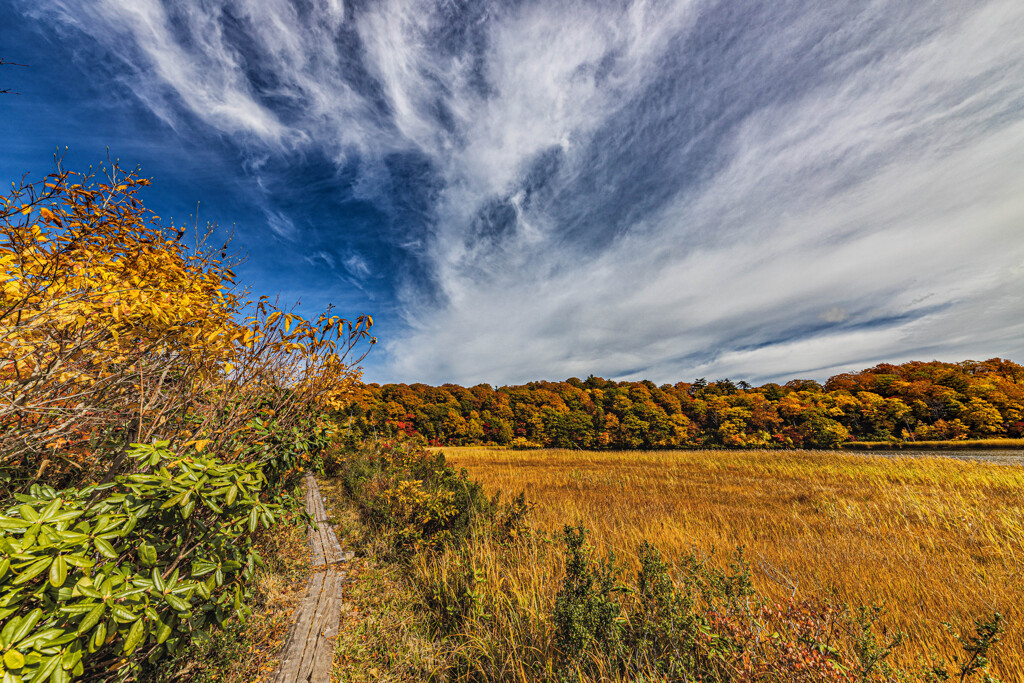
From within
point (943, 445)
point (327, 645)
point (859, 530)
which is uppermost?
point (327, 645)

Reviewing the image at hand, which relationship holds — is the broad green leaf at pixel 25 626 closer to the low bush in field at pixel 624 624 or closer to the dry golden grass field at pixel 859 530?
the low bush in field at pixel 624 624

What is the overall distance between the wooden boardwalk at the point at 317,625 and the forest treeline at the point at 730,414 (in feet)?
95.4

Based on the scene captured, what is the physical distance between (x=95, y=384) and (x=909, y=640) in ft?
20.7

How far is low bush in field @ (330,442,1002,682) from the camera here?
2158 mm

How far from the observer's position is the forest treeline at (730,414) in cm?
3398

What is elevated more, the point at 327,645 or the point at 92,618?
the point at 92,618

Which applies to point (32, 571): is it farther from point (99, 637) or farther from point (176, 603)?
point (176, 603)

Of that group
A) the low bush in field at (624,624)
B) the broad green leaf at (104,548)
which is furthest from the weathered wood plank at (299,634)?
the broad green leaf at (104,548)

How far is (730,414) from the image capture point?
38719 millimetres

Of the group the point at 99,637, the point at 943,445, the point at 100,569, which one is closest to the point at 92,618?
the point at 99,637

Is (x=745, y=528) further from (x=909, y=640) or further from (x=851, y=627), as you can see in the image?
(x=851, y=627)

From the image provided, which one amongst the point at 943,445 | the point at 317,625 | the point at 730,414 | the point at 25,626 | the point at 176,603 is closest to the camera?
the point at 25,626

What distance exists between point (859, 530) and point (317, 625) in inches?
349

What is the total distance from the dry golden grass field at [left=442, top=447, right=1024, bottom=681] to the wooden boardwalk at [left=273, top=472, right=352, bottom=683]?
3205 mm
